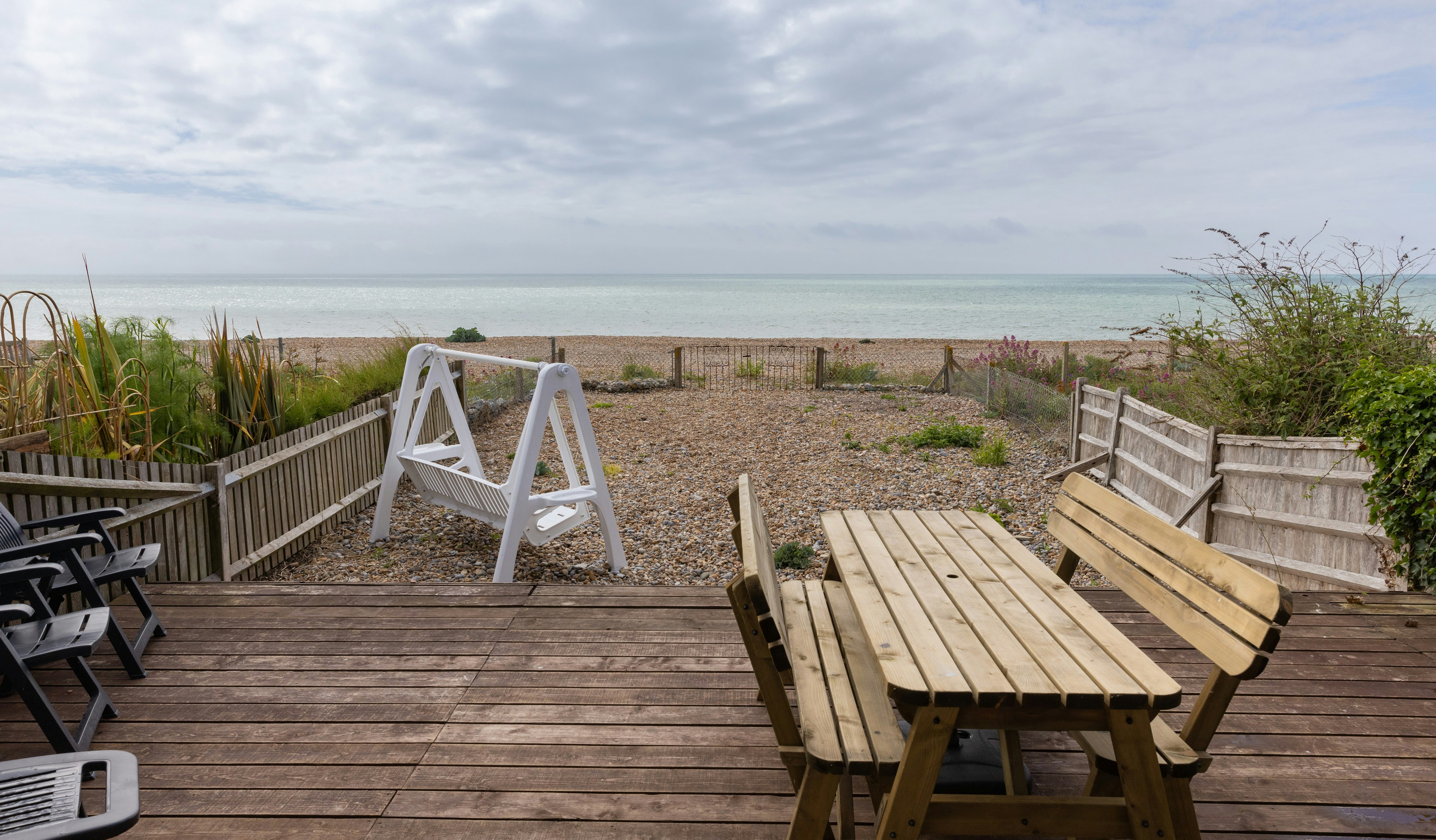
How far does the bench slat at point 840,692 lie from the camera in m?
1.74

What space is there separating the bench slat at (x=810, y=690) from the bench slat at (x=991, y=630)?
373 millimetres

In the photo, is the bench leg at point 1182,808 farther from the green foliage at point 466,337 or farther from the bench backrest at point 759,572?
the green foliage at point 466,337

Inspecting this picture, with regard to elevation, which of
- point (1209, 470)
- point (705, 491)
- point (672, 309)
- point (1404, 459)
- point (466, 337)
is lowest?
point (705, 491)

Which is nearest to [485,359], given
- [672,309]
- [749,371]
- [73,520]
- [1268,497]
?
[73,520]

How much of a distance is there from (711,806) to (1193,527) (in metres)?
5.55

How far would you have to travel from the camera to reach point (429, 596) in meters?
4.02

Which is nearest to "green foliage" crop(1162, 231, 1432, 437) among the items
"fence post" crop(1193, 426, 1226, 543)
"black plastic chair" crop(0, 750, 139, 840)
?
"fence post" crop(1193, 426, 1226, 543)

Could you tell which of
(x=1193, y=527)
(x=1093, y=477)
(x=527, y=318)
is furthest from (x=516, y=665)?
(x=527, y=318)

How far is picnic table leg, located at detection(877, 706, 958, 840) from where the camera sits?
1.68 metres

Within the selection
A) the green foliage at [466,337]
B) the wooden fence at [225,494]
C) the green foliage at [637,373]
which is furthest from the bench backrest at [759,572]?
the green foliage at [466,337]

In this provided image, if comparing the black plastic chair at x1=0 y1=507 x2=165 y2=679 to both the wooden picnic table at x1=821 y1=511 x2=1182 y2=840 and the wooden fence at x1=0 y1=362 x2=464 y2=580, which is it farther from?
the wooden picnic table at x1=821 y1=511 x2=1182 y2=840

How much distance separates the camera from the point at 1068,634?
1.93m

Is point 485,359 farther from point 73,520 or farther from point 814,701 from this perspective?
point 814,701

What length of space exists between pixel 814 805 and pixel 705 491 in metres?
6.13
